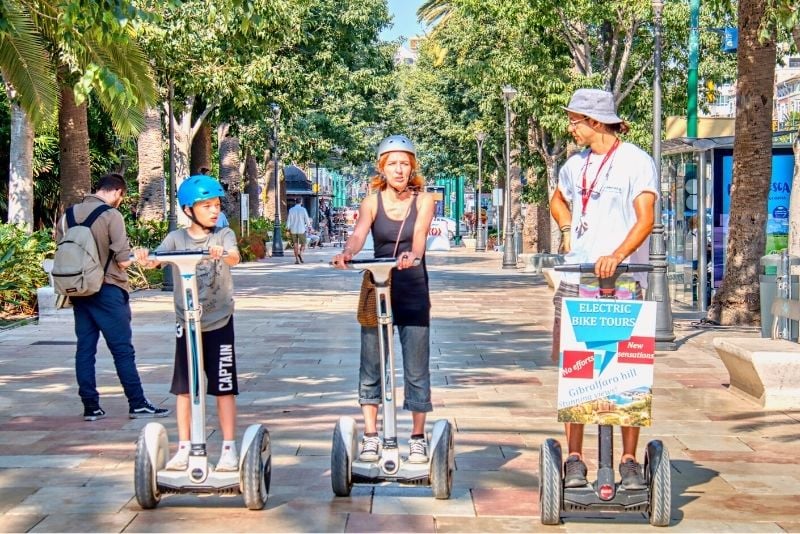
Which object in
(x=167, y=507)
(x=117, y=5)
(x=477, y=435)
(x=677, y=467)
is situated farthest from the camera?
(x=117, y=5)

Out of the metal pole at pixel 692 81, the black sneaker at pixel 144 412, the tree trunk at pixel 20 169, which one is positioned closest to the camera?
the black sneaker at pixel 144 412

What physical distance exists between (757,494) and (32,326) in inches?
436

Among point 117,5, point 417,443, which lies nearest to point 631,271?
point 417,443

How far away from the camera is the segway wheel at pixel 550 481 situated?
18.0ft

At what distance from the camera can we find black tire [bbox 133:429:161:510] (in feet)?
18.9

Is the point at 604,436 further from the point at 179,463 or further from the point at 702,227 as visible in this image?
the point at 702,227

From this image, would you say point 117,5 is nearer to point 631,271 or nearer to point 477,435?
point 477,435

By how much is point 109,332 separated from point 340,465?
333 centimetres

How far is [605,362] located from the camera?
544cm

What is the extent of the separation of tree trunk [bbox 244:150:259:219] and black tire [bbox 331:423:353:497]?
40396 mm

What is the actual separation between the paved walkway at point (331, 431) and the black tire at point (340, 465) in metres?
0.09

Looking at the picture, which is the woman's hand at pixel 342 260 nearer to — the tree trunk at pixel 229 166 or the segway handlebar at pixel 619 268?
the segway handlebar at pixel 619 268

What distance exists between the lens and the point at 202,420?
5859mm

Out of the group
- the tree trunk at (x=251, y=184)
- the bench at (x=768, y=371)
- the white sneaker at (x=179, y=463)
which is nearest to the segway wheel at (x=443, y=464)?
the white sneaker at (x=179, y=463)
